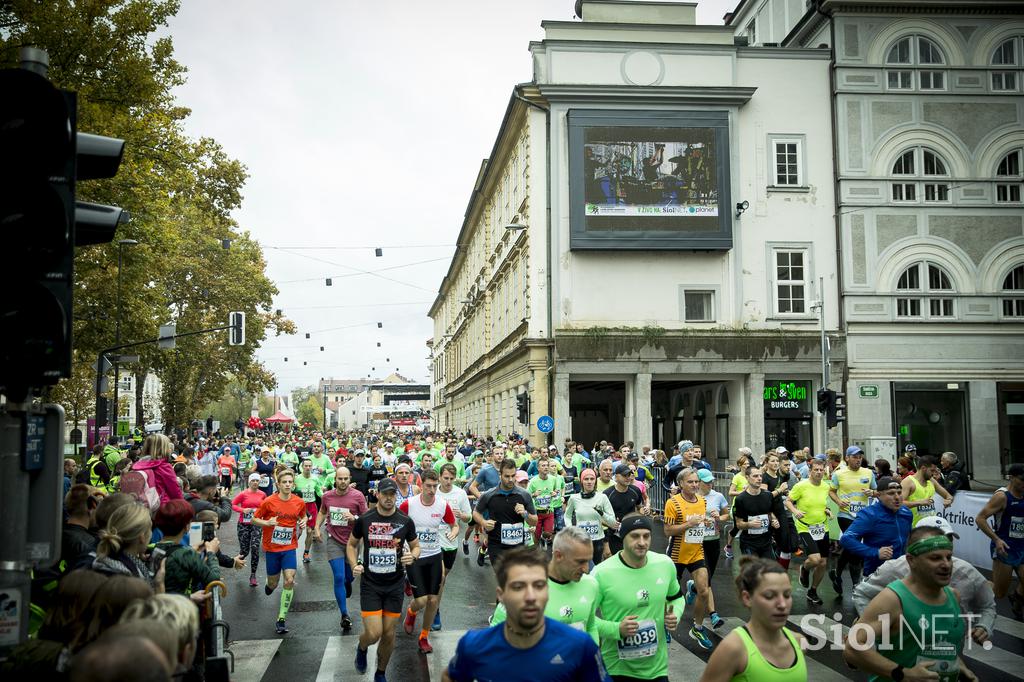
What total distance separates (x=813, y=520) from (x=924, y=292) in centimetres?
2344

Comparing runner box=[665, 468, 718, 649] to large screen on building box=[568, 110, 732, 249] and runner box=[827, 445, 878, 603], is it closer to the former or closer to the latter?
runner box=[827, 445, 878, 603]

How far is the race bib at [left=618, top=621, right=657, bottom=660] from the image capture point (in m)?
5.77

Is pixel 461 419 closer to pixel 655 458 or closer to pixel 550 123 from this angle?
pixel 550 123

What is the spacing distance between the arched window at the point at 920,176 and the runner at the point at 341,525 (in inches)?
1099

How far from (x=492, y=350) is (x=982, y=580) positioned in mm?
38501

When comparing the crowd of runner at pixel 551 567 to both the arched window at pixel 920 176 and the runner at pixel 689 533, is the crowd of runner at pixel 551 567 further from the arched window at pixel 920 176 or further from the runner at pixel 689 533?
the arched window at pixel 920 176

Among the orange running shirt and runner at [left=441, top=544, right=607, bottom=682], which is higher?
runner at [left=441, top=544, right=607, bottom=682]

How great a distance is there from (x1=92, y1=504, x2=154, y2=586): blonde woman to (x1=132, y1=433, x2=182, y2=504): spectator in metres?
5.14

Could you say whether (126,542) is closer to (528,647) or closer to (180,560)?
(180,560)

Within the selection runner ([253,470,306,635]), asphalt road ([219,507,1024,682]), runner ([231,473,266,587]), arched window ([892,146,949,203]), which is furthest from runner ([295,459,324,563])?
arched window ([892,146,949,203])

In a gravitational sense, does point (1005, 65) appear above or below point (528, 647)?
above

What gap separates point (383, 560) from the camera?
840 centimetres

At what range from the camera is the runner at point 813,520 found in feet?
37.8

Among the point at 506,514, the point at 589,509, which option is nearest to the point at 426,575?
the point at 506,514
